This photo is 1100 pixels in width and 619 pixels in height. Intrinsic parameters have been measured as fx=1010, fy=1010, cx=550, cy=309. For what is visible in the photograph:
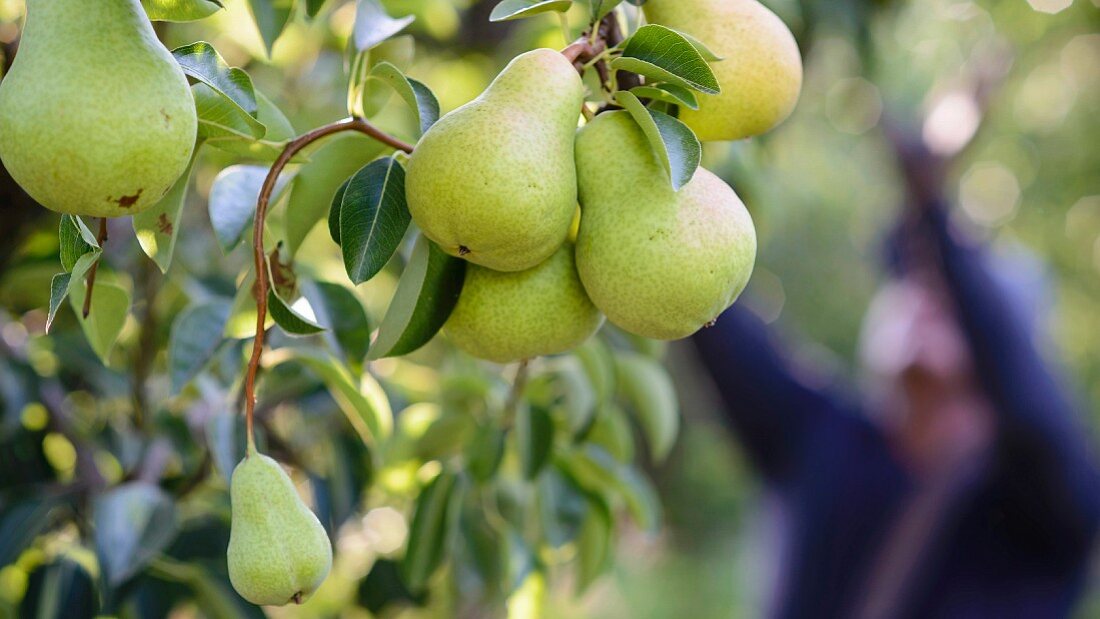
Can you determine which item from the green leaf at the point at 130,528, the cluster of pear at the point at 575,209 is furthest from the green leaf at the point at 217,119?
the green leaf at the point at 130,528

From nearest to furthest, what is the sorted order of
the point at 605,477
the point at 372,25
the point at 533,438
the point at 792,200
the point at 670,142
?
the point at 670,142, the point at 372,25, the point at 533,438, the point at 605,477, the point at 792,200

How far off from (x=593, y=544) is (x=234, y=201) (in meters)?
0.65

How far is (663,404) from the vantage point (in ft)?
3.72

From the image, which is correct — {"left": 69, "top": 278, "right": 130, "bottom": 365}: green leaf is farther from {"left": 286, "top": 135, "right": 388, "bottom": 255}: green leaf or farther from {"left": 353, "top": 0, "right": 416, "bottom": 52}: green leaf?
{"left": 353, "top": 0, "right": 416, "bottom": 52}: green leaf

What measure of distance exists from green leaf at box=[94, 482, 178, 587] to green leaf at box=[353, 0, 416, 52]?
41 cm

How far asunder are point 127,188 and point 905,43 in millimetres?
3669

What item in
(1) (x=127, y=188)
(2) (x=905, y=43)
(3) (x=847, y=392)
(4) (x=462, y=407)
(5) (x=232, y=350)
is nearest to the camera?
(1) (x=127, y=188)

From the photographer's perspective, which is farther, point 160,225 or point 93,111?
point 160,225

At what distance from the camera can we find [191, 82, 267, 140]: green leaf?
0.53m

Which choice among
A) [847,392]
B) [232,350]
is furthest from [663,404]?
[847,392]

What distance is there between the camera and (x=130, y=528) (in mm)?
764

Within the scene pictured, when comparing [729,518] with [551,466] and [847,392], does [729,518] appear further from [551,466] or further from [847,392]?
[551,466]

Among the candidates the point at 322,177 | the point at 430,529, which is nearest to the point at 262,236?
the point at 322,177

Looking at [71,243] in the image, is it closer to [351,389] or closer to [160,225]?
[160,225]
